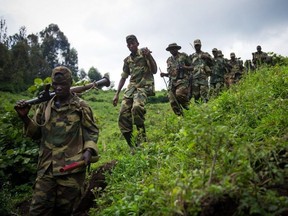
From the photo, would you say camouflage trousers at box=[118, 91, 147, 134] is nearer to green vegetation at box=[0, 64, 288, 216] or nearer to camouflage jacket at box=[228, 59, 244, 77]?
green vegetation at box=[0, 64, 288, 216]

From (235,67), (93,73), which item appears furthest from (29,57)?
(235,67)

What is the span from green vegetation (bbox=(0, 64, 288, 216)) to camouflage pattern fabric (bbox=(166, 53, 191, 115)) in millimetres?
1845

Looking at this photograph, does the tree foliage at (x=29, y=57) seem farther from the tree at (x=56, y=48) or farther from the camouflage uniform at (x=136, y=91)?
the camouflage uniform at (x=136, y=91)

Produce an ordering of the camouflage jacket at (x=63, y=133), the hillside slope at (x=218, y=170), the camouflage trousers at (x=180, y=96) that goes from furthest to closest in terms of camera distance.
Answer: the camouflage trousers at (x=180, y=96)
the camouflage jacket at (x=63, y=133)
the hillside slope at (x=218, y=170)

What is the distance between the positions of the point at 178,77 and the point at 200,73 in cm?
161

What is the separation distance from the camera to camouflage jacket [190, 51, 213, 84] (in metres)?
9.12

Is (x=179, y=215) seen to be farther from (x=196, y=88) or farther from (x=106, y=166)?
(x=196, y=88)

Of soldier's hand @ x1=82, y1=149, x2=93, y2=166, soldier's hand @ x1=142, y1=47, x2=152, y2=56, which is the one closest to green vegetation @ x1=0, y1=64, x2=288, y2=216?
soldier's hand @ x1=82, y1=149, x2=93, y2=166

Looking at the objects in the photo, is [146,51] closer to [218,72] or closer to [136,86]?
[136,86]

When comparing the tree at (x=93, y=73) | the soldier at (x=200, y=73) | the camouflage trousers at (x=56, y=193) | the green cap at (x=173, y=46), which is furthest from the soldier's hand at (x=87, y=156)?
the tree at (x=93, y=73)

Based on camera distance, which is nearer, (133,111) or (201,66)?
(133,111)

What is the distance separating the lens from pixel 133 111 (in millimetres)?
5879

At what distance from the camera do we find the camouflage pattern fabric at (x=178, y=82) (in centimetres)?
762

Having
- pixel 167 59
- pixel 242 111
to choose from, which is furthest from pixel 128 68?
pixel 242 111
